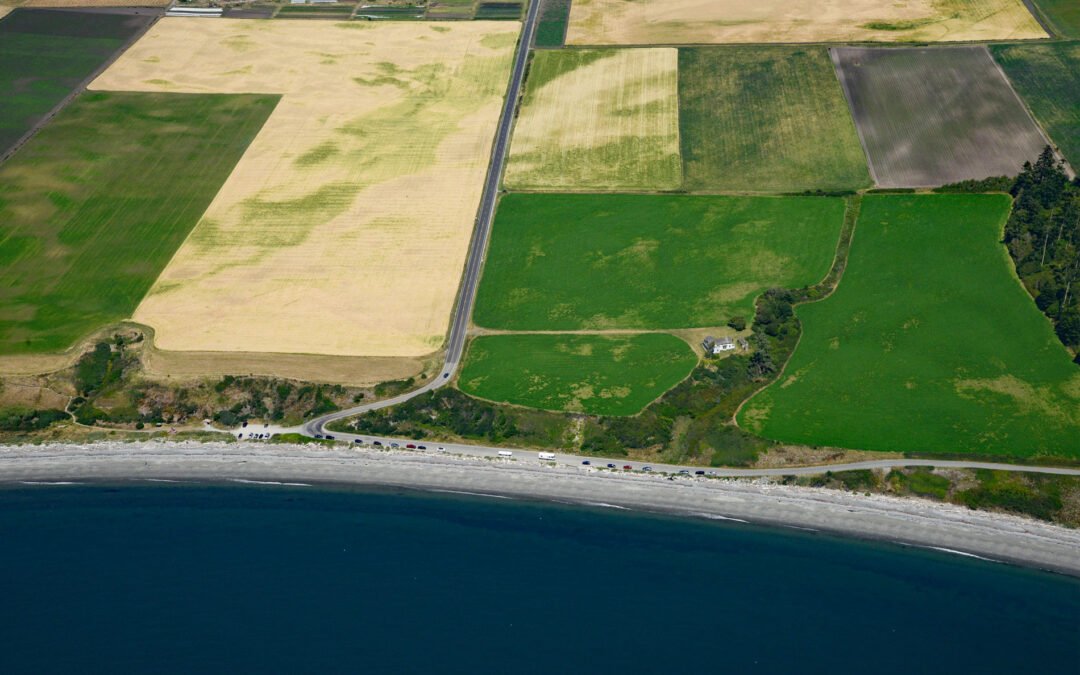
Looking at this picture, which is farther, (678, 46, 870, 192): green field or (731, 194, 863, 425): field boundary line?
(678, 46, 870, 192): green field

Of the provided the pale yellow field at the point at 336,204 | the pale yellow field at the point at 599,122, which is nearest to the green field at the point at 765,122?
the pale yellow field at the point at 599,122

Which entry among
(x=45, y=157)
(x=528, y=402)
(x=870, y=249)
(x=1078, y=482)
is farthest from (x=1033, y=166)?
(x=45, y=157)

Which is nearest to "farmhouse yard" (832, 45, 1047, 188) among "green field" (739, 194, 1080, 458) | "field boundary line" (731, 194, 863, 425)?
"field boundary line" (731, 194, 863, 425)

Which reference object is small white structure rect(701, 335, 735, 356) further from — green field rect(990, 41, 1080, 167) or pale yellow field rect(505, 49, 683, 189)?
green field rect(990, 41, 1080, 167)

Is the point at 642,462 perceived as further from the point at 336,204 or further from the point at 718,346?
the point at 336,204

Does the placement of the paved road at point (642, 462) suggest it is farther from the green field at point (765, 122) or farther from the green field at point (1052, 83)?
the green field at point (1052, 83)

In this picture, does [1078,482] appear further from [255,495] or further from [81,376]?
[81,376]
